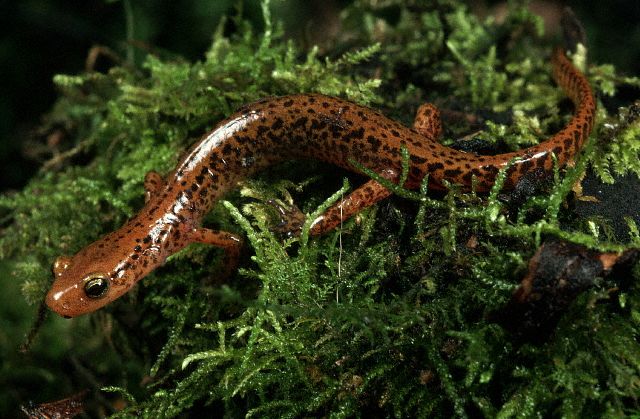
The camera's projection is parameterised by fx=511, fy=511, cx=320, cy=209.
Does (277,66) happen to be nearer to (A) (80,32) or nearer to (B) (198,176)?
(B) (198,176)

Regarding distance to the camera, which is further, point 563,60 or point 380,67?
point 380,67

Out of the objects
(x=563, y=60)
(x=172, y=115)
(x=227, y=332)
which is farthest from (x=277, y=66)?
(x=563, y=60)

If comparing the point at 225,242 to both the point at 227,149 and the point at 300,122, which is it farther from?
the point at 300,122

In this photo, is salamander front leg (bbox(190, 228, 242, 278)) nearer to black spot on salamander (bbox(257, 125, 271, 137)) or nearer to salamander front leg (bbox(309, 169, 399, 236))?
salamander front leg (bbox(309, 169, 399, 236))

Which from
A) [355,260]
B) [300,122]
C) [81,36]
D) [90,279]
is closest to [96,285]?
[90,279]

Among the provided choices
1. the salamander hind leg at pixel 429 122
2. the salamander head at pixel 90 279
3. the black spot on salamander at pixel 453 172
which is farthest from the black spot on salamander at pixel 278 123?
the salamander head at pixel 90 279

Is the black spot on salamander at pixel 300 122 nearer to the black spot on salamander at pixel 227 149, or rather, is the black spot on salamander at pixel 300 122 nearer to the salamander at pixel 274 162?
the salamander at pixel 274 162
